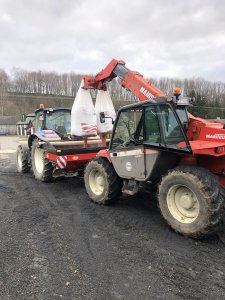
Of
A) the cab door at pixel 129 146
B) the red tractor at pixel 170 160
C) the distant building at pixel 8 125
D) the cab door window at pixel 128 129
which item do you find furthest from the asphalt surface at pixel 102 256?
the distant building at pixel 8 125

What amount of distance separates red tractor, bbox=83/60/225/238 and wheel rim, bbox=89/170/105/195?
16 centimetres

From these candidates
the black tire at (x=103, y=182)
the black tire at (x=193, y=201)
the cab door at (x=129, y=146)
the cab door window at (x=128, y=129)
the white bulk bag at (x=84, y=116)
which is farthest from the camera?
the white bulk bag at (x=84, y=116)

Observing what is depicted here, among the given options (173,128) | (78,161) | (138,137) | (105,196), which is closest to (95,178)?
(105,196)

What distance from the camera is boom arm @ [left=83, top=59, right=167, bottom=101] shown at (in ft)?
18.7

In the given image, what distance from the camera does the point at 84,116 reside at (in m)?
7.29

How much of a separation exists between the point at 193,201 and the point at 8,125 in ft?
169

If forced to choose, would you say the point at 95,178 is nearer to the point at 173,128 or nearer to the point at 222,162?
the point at 173,128

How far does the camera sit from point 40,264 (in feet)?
12.4

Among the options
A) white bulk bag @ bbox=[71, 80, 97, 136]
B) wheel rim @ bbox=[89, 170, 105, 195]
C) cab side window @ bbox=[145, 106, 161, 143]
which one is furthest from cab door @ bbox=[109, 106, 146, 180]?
white bulk bag @ bbox=[71, 80, 97, 136]

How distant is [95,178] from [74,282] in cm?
324

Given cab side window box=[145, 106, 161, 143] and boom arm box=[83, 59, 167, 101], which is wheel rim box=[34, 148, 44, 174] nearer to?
boom arm box=[83, 59, 167, 101]

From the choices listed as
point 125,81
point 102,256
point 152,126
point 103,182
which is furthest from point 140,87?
point 102,256

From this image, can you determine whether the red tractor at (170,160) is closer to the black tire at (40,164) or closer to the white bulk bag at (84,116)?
the white bulk bag at (84,116)

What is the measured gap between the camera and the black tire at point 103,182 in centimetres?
592
